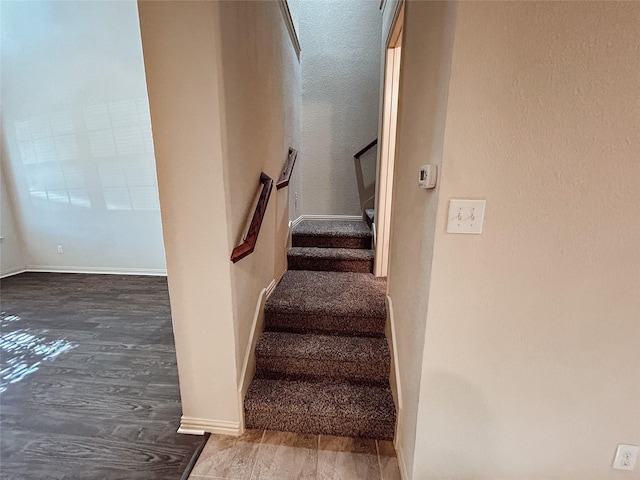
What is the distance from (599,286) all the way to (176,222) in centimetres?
165

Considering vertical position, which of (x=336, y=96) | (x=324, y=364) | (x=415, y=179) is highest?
(x=336, y=96)

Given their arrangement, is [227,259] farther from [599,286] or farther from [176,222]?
[599,286]

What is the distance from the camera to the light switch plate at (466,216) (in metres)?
0.89

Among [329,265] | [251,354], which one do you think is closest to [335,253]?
[329,265]

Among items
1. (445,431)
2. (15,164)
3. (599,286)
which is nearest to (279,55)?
(599,286)

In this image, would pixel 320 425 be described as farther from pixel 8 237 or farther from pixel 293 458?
pixel 8 237

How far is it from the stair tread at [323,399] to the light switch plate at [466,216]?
107cm

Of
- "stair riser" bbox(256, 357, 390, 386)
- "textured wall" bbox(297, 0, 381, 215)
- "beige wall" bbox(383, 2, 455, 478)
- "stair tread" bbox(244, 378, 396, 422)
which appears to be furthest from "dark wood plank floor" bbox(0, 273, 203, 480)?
"textured wall" bbox(297, 0, 381, 215)

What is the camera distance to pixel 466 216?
0.90m

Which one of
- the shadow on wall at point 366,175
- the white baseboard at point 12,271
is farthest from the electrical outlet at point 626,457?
the white baseboard at point 12,271

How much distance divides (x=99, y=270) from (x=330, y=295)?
382 cm

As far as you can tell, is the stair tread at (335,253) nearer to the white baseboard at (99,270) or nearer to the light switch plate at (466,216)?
the light switch plate at (466,216)

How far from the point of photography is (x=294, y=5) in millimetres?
2514

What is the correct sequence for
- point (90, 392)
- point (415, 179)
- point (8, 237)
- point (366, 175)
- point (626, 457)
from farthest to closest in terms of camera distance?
point (8, 237), point (366, 175), point (90, 392), point (415, 179), point (626, 457)
